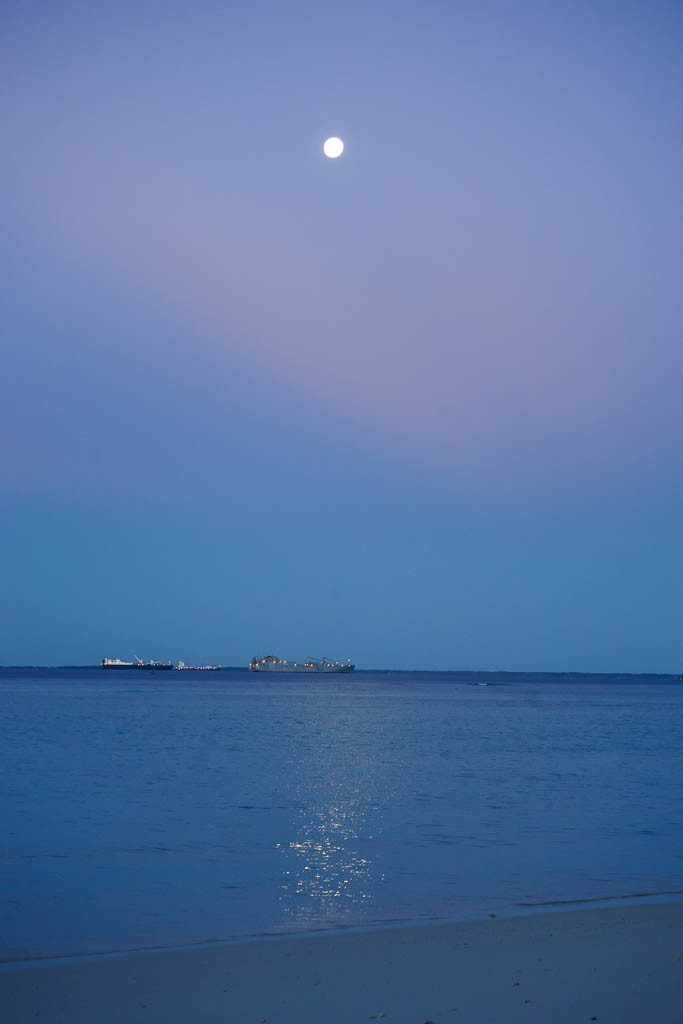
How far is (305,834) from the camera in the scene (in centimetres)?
1978

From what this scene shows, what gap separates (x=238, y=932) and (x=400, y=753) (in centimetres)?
3008

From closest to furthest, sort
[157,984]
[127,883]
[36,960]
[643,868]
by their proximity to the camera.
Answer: [157,984] → [36,960] → [127,883] → [643,868]

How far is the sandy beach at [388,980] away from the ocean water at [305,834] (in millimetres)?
1502

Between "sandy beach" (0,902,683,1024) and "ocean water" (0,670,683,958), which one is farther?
"ocean water" (0,670,683,958)

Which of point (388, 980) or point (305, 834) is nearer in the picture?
point (388, 980)

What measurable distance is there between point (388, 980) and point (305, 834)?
36.1 ft

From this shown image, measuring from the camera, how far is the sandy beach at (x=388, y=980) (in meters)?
8.10

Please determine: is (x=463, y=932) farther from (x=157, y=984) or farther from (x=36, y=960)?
(x=36, y=960)

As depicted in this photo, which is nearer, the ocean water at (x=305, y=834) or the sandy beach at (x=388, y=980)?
the sandy beach at (x=388, y=980)

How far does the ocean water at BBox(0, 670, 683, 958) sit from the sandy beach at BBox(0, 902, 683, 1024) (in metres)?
1.50

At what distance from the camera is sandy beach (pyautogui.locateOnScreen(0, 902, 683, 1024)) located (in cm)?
810

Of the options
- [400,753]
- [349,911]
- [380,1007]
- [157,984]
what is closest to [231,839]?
[349,911]

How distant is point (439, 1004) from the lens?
832cm

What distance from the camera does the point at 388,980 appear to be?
9117 millimetres
